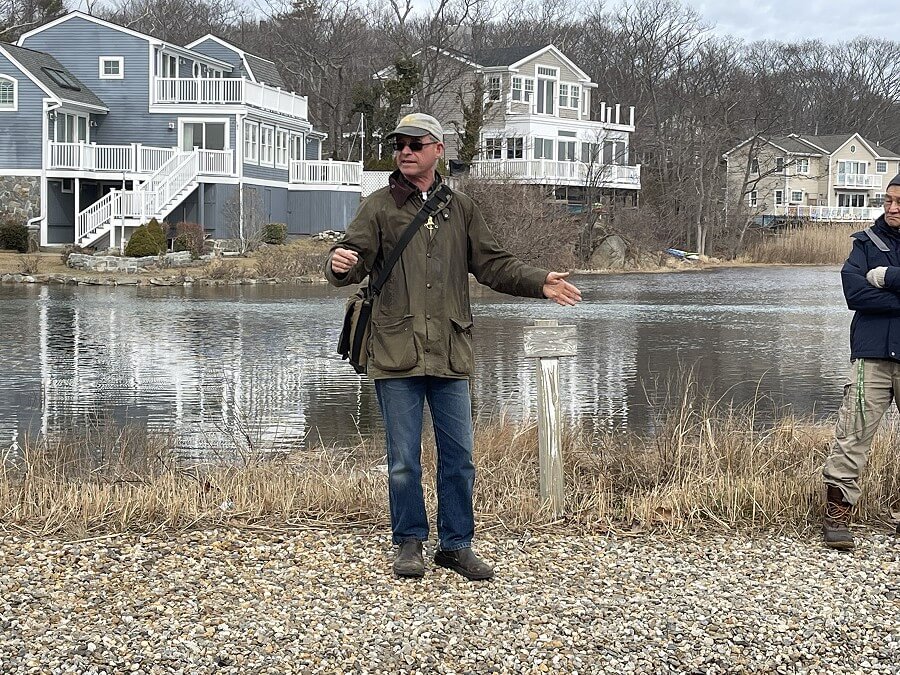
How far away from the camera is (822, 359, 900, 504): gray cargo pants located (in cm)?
695

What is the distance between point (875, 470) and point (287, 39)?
2740 inches

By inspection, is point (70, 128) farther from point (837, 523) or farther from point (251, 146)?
point (837, 523)

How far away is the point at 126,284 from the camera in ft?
120

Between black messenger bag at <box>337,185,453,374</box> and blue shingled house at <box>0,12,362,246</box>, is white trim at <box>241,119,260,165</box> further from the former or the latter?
black messenger bag at <box>337,185,453,374</box>

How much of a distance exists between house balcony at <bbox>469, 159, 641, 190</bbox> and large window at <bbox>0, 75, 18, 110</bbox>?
19.7m

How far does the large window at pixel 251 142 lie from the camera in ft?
162

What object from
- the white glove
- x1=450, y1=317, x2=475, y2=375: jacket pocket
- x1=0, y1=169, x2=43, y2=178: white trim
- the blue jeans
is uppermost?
x1=0, y1=169, x2=43, y2=178: white trim

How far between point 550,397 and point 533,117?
196 ft

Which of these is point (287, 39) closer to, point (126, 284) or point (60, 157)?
point (60, 157)

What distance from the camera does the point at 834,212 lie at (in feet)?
322

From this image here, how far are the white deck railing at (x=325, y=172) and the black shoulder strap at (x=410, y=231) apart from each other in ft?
157

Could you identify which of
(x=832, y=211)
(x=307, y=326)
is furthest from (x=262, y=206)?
(x=832, y=211)

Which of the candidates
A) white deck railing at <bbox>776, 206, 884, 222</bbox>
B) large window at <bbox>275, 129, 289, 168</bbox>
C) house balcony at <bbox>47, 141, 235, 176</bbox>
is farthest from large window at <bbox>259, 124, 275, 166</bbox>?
white deck railing at <bbox>776, 206, 884, 222</bbox>

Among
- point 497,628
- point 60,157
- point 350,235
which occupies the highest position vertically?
point 60,157
